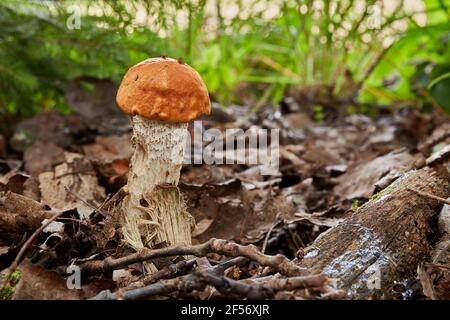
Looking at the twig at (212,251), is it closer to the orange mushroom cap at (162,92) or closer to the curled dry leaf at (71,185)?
the orange mushroom cap at (162,92)

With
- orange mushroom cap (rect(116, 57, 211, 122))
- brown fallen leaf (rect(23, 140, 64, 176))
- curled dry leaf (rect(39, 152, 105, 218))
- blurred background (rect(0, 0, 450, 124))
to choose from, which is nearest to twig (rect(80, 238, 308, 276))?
orange mushroom cap (rect(116, 57, 211, 122))

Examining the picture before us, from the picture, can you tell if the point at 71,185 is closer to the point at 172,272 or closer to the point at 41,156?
the point at 41,156

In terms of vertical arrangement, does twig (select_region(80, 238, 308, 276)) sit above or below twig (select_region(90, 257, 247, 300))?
above

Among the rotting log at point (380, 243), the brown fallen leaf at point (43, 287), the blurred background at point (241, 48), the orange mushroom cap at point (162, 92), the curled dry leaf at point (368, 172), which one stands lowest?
the brown fallen leaf at point (43, 287)

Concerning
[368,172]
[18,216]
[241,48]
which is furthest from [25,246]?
[241,48]

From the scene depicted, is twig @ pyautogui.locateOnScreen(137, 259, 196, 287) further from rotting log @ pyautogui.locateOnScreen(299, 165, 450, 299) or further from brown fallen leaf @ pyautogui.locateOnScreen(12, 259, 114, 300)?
rotting log @ pyautogui.locateOnScreen(299, 165, 450, 299)

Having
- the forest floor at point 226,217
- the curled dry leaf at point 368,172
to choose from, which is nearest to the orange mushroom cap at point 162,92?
the forest floor at point 226,217

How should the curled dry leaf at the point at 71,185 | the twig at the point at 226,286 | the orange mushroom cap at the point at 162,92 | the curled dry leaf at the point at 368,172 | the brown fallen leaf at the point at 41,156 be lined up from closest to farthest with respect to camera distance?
the twig at the point at 226,286, the orange mushroom cap at the point at 162,92, the curled dry leaf at the point at 71,185, the curled dry leaf at the point at 368,172, the brown fallen leaf at the point at 41,156
